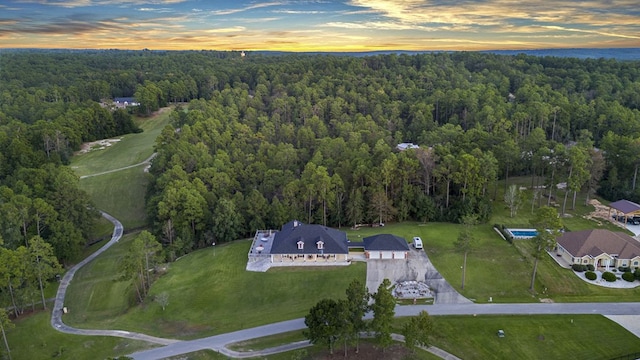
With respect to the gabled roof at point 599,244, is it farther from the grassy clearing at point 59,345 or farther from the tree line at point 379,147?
the grassy clearing at point 59,345

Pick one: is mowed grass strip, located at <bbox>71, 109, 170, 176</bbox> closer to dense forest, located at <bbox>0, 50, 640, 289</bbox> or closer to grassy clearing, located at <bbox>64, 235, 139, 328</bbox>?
dense forest, located at <bbox>0, 50, 640, 289</bbox>

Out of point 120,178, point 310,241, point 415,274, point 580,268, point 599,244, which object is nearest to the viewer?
point 580,268

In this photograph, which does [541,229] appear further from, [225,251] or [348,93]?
[348,93]

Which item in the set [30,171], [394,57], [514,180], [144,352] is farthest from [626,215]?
[394,57]

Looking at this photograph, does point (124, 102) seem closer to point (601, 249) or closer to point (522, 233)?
point (522, 233)

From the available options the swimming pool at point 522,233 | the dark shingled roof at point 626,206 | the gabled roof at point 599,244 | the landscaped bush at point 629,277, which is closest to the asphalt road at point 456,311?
the landscaped bush at point 629,277

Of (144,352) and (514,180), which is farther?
(514,180)

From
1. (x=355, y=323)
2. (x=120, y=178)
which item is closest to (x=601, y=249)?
(x=355, y=323)
